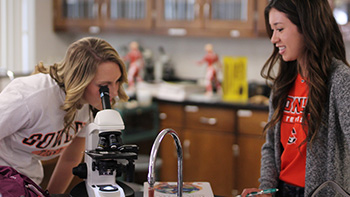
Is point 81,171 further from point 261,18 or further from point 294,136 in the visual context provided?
point 261,18

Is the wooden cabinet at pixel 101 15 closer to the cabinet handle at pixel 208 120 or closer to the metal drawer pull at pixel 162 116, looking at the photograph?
the metal drawer pull at pixel 162 116

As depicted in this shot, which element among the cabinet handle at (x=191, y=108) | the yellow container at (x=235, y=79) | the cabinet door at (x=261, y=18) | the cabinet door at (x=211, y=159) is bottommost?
the cabinet door at (x=211, y=159)

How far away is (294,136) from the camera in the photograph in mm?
2016

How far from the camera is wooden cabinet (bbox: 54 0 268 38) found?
4.29 meters

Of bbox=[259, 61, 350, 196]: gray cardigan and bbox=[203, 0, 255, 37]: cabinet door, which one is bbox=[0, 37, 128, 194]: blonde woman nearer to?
bbox=[259, 61, 350, 196]: gray cardigan

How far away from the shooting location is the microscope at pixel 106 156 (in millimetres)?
1632

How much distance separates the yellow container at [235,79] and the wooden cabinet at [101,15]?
0.91 m

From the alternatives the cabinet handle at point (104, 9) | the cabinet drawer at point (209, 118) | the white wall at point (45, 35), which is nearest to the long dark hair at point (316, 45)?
the cabinet drawer at point (209, 118)

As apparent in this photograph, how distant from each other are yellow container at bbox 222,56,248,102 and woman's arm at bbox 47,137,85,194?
2291 millimetres

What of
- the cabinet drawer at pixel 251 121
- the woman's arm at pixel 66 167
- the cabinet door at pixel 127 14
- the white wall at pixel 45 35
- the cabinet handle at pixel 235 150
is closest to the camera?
the woman's arm at pixel 66 167

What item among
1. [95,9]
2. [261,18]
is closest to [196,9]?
[261,18]

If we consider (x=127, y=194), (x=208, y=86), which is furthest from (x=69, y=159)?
(x=208, y=86)

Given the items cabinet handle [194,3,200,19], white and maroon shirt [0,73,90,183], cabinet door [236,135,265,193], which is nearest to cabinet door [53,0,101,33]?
cabinet handle [194,3,200,19]

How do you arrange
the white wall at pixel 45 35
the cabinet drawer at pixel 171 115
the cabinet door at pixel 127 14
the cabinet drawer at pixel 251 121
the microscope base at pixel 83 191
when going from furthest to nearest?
1. the white wall at pixel 45 35
2. the cabinet door at pixel 127 14
3. the cabinet drawer at pixel 171 115
4. the cabinet drawer at pixel 251 121
5. the microscope base at pixel 83 191
